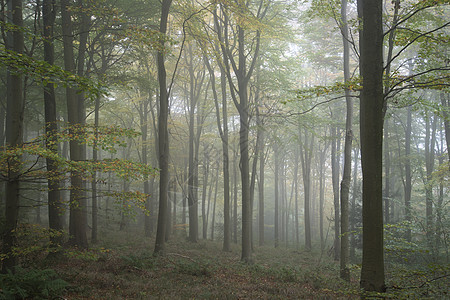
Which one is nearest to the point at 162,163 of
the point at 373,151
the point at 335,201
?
the point at 373,151

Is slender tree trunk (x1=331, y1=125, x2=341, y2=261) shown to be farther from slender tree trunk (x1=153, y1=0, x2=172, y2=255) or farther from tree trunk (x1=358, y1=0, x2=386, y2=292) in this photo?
tree trunk (x1=358, y1=0, x2=386, y2=292)

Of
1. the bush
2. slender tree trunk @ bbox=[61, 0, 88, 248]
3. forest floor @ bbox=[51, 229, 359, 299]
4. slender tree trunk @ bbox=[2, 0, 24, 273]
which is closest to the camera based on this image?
the bush

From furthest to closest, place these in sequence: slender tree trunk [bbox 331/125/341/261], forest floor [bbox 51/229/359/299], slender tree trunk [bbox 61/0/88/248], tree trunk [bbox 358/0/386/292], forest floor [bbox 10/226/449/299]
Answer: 1. slender tree trunk [bbox 331/125/341/261]
2. slender tree trunk [bbox 61/0/88/248]
3. forest floor [bbox 51/229/359/299]
4. forest floor [bbox 10/226/449/299]
5. tree trunk [bbox 358/0/386/292]

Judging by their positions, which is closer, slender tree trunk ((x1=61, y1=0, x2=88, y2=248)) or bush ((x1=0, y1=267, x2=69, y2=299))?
bush ((x1=0, y1=267, x2=69, y2=299))

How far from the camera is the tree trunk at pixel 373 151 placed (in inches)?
190

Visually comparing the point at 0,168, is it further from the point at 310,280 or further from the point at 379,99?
the point at 310,280

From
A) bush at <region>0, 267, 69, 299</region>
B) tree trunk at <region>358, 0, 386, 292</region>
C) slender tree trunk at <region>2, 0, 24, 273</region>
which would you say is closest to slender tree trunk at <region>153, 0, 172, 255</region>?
slender tree trunk at <region>2, 0, 24, 273</region>

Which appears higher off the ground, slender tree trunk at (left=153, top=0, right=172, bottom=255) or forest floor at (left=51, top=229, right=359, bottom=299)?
slender tree trunk at (left=153, top=0, right=172, bottom=255)

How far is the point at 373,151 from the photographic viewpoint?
4.91 metres

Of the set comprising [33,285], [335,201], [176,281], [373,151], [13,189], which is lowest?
[176,281]

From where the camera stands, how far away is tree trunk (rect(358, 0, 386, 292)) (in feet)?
15.9

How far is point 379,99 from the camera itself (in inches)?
192

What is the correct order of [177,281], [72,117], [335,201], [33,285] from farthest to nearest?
[335,201] < [72,117] < [177,281] < [33,285]

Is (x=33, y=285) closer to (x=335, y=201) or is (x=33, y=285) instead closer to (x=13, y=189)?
(x=13, y=189)
